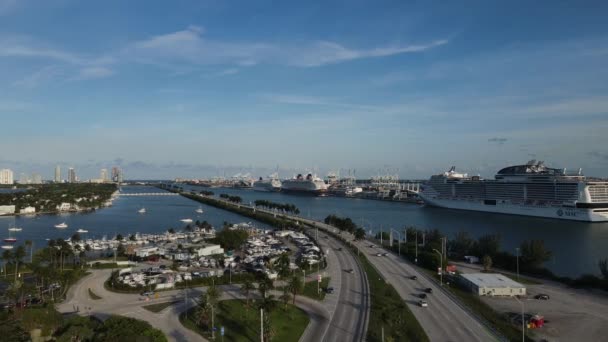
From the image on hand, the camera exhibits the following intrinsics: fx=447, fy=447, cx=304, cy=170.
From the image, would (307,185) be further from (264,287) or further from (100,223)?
(264,287)

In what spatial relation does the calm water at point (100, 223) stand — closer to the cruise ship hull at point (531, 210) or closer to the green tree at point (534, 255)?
the cruise ship hull at point (531, 210)

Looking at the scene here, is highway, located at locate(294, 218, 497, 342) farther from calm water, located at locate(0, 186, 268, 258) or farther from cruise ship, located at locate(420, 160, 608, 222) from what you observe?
cruise ship, located at locate(420, 160, 608, 222)

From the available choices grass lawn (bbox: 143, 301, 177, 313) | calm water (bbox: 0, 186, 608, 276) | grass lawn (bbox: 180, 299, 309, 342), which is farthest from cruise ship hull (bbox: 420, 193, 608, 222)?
grass lawn (bbox: 143, 301, 177, 313)

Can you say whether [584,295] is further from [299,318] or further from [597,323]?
[299,318]

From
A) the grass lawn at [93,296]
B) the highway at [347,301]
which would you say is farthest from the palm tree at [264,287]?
the grass lawn at [93,296]

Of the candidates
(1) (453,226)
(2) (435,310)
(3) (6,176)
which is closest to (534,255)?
(2) (435,310)

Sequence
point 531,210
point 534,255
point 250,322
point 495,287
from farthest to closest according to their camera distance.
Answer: point 531,210 → point 534,255 → point 495,287 → point 250,322
